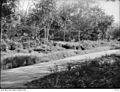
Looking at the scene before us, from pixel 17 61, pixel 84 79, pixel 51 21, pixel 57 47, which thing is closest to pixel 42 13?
pixel 51 21

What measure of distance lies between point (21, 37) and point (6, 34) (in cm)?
106

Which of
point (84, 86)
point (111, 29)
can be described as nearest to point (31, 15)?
point (84, 86)

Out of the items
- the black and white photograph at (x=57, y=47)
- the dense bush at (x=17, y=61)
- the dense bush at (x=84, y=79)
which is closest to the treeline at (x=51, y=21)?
the black and white photograph at (x=57, y=47)

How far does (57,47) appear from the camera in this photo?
8.38 metres

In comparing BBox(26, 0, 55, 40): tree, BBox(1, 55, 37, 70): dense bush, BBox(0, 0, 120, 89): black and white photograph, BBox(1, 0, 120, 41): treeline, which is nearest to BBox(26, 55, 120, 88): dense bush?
BBox(0, 0, 120, 89): black and white photograph

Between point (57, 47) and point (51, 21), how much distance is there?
2.33m

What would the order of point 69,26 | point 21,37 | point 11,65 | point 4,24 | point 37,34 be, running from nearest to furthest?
point 11,65
point 4,24
point 21,37
point 37,34
point 69,26

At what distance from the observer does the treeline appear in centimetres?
790

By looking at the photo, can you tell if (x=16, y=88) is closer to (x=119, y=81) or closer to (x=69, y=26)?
(x=119, y=81)

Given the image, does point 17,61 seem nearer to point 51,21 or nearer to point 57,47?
point 57,47

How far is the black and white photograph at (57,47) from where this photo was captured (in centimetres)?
328

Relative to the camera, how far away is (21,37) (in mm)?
9125

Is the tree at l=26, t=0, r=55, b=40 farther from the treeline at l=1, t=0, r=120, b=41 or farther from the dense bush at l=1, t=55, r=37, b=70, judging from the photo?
the dense bush at l=1, t=55, r=37, b=70

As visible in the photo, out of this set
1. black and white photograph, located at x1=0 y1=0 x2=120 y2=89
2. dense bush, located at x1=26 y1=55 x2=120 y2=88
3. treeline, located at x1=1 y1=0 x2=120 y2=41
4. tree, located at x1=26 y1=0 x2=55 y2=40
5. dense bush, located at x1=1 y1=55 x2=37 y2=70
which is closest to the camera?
dense bush, located at x1=26 y1=55 x2=120 y2=88
